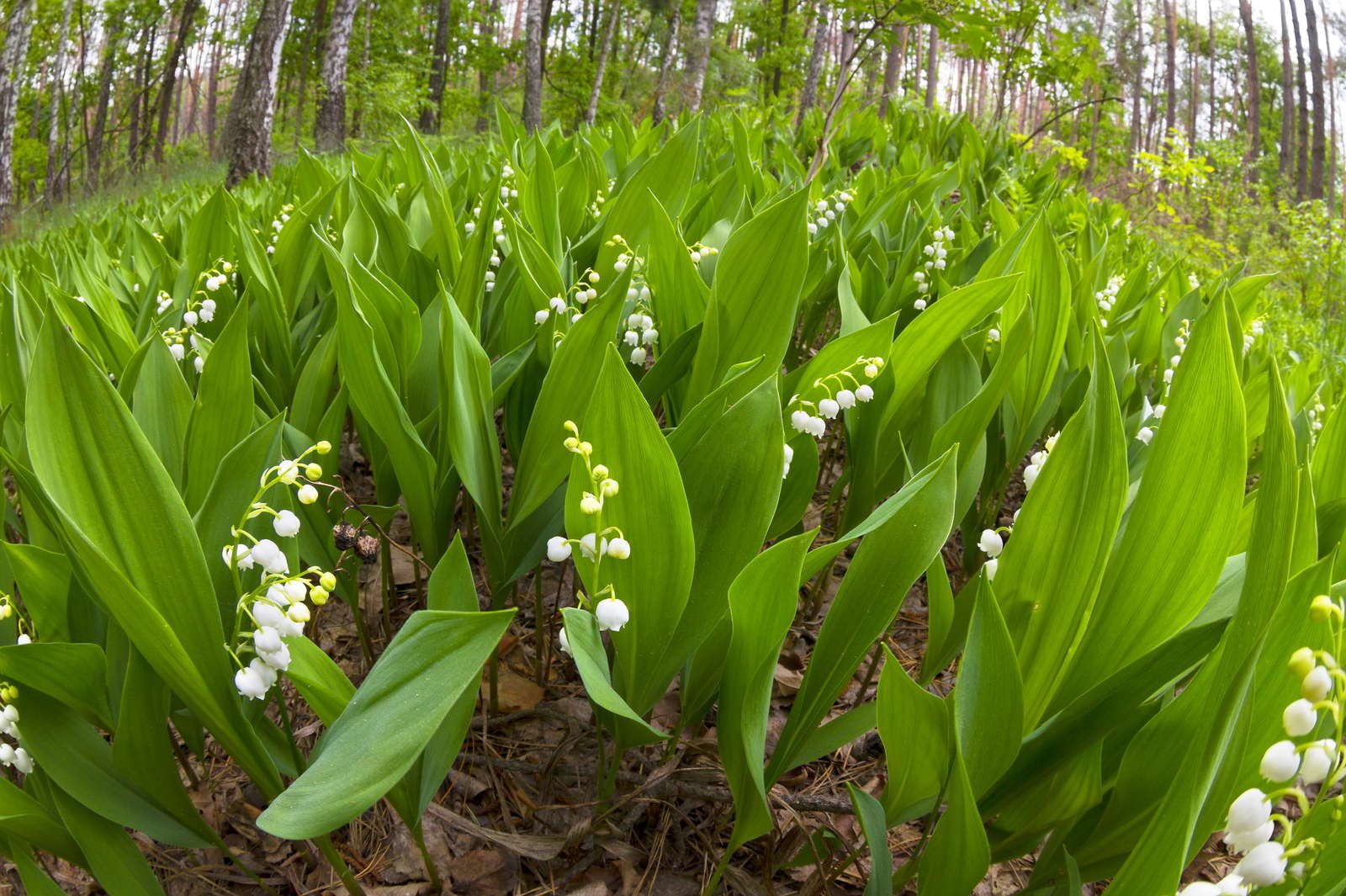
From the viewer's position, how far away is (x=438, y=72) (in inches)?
757

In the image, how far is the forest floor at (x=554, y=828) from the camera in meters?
1.19

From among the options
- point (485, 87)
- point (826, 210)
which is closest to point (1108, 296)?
point (826, 210)

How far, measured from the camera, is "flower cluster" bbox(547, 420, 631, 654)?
89 cm

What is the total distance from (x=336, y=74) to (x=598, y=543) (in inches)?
417

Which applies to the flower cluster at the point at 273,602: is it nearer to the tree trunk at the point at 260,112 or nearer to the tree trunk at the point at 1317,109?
the tree trunk at the point at 260,112

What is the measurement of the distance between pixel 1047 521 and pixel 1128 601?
12 cm

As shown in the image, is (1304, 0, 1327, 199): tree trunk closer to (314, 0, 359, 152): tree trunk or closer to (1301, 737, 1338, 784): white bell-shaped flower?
(314, 0, 359, 152): tree trunk

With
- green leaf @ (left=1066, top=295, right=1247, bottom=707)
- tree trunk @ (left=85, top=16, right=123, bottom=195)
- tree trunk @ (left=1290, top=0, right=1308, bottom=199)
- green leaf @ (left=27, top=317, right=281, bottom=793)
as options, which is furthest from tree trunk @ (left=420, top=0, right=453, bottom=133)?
tree trunk @ (left=1290, top=0, right=1308, bottom=199)

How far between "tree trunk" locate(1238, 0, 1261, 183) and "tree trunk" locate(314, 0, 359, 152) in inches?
1039

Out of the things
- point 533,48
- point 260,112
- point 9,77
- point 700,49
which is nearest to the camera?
point 260,112

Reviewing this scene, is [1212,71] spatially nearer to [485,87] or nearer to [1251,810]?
[485,87]

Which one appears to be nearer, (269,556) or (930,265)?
(269,556)

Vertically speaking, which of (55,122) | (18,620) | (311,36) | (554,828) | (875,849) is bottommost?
(55,122)

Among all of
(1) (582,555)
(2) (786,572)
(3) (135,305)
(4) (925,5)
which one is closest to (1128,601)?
(2) (786,572)
